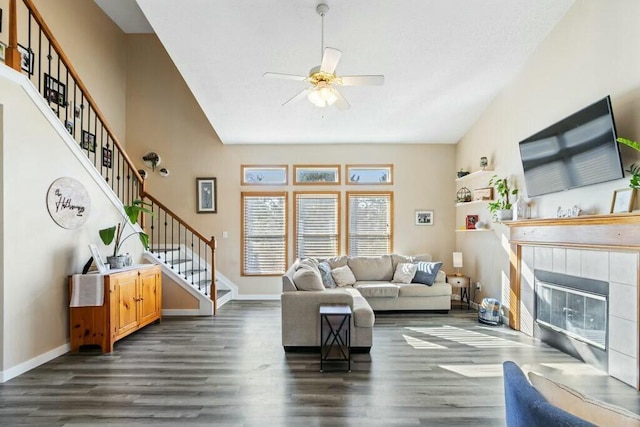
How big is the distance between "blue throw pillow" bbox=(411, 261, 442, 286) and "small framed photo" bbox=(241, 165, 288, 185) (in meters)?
3.17

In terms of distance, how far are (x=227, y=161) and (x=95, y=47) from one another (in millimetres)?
3107

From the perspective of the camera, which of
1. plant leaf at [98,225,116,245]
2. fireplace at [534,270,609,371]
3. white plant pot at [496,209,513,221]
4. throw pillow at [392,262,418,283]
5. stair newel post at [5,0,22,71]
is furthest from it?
throw pillow at [392,262,418,283]

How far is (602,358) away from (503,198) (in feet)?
8.08

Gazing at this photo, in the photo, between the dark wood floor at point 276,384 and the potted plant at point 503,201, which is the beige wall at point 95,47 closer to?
the dark wood floor at point 276,384

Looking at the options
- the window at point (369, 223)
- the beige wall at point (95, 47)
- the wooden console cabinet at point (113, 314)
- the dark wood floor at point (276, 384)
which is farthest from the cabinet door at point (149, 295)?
the window at point (369, 223)

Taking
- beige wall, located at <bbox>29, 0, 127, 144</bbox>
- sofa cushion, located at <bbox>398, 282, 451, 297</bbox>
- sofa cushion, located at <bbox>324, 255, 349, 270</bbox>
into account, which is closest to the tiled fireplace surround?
sofa cushion, located at <bbox>398, 282, 451, 297</bbox>

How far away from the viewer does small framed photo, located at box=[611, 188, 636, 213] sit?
3020 mm

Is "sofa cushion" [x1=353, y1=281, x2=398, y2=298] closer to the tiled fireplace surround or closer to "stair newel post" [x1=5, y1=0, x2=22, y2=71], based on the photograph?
the tiled fireplace surround

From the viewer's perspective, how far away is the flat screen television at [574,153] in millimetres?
3178

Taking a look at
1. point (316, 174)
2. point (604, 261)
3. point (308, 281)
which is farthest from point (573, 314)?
point (316, 174)

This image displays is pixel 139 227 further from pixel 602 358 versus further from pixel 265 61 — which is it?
pixel 602 358

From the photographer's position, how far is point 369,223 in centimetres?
686

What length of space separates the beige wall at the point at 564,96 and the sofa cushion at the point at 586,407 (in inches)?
117

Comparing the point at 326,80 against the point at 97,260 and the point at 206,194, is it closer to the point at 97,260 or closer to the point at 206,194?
the point at 97,260
